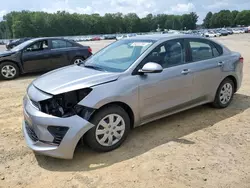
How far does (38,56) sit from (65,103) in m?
6.20

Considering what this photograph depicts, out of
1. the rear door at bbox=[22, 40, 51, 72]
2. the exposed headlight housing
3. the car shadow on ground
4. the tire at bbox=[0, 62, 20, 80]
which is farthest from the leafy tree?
the exposed headlight housing

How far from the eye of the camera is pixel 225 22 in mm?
132250

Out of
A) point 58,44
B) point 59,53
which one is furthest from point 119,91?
point 58,44

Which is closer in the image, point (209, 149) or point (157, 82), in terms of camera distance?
point (209, 149)

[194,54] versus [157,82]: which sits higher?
[194,54]

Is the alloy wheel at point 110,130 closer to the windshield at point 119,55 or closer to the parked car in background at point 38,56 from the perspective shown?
the windshield at point 119,55

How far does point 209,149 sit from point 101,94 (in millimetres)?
1668

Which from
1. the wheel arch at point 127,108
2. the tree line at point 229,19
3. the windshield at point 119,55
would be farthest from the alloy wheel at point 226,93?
the tree line at point 229,19

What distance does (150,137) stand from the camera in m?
4.02

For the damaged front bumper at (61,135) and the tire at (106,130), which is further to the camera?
the tire at (106,130)

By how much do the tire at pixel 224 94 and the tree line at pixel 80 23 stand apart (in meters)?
101

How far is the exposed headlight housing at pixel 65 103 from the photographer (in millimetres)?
3297

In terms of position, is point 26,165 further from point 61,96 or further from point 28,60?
point 28,60

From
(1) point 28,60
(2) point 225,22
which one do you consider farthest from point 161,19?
(1) point 28,60
